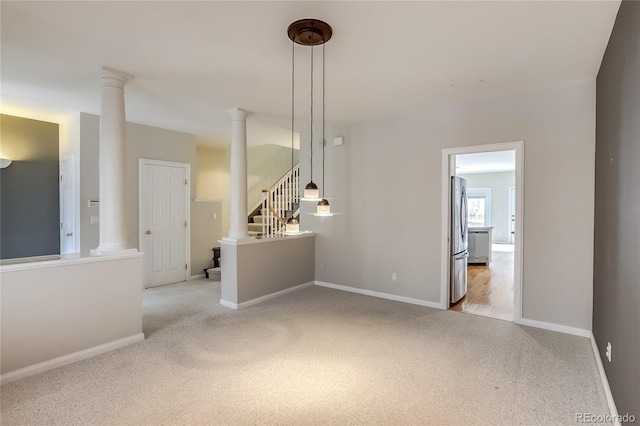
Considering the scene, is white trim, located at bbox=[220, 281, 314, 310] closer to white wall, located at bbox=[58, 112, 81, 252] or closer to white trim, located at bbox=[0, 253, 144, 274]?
white trim, located at bbox=[0, 253, 144, 274]

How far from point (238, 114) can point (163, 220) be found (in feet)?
7.94

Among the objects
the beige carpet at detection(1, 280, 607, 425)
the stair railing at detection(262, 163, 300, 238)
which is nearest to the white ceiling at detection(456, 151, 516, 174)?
the stair railing at detection(262, 163, 300, 238)

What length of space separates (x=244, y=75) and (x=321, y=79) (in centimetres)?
78

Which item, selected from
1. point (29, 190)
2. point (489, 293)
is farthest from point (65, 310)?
point (489, 293)

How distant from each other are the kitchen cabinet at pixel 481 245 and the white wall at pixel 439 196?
356cm

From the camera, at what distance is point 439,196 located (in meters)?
4.39

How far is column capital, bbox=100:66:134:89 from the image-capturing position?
3.16m

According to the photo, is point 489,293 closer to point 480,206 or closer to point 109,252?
point 109,252

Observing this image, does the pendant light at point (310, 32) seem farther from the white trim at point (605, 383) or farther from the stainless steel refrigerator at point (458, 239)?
the white trim at point (605, 383)

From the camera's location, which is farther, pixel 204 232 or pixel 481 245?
pixel 481 245

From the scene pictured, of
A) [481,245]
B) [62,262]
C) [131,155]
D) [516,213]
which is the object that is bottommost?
[481,245]

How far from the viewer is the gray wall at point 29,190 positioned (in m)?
4.57

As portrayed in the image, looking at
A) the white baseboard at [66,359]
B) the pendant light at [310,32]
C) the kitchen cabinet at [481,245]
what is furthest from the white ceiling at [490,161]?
the white baseboard at [66,359]

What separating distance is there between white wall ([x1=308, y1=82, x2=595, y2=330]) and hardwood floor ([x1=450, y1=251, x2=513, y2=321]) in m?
0.42
